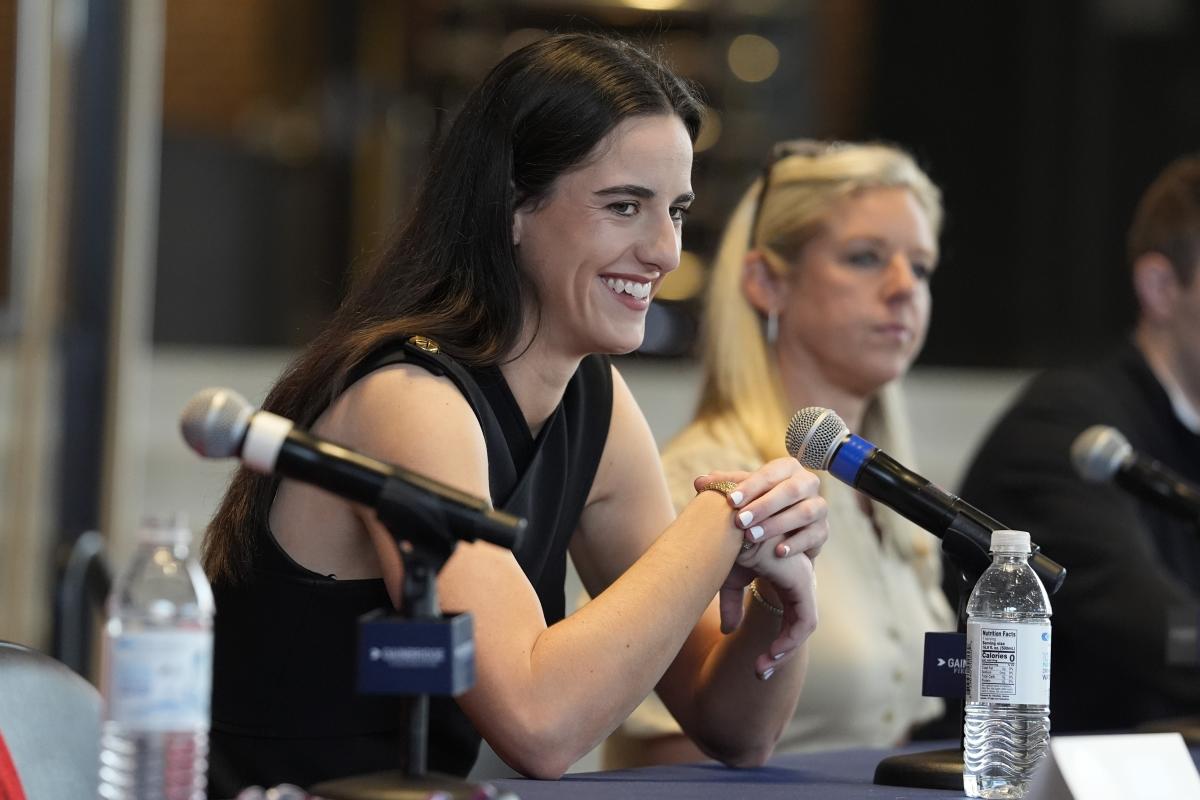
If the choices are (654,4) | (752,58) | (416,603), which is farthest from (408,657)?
(752,58)

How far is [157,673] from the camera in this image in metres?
1.03

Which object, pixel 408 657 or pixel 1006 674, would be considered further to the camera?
pixel 1006 674

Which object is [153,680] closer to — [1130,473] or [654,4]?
[1130,473]

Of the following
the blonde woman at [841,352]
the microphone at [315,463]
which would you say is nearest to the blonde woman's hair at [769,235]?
the blonde woman at [841,352]

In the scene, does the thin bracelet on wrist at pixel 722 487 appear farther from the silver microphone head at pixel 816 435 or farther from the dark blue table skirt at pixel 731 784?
the dark blue table skirt at pixel 731 784

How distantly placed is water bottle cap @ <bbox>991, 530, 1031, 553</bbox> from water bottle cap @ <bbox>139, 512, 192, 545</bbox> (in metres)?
0.70

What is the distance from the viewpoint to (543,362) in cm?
172

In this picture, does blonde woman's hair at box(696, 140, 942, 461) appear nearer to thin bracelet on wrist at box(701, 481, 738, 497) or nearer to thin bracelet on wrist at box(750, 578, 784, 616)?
thin bracelet on wrist at box(750, 578, 784, 616)

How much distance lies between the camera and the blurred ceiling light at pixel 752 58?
5551 mm

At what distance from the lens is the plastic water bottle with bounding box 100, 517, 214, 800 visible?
1.03m

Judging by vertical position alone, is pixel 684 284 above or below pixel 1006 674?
above

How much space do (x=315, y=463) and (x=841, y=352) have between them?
53.8 inches

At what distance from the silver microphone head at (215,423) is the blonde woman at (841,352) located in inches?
46.1

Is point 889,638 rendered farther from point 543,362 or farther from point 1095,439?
point 543,362
